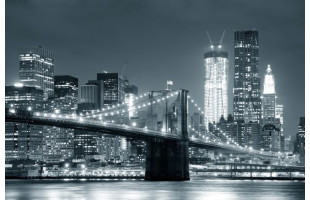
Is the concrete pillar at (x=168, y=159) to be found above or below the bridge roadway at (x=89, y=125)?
below

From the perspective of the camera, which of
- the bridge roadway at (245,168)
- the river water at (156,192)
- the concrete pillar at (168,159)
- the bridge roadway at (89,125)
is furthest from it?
the bridge roadway at (245,168)

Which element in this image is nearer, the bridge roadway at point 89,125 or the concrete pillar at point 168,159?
the bridge roadway at point 89,125

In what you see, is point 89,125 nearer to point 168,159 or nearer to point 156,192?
point 168,159

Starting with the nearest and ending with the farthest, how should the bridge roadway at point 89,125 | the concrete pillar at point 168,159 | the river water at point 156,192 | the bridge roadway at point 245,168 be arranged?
the river water at point 156,192 → the bridge roadway at point 89,125 → the concrete pillar at point 168,159 → the bridge roadway at point 245,168

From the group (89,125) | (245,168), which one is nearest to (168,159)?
(89,125)

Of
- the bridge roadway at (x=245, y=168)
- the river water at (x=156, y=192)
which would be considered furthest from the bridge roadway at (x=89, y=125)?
the bridge roadway at (x=245, y=168)

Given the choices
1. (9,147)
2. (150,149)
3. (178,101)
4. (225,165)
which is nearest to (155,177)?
(150,149)

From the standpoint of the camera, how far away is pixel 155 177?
6988cm

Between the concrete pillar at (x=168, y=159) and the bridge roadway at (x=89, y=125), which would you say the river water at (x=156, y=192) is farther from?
the concrete pillar at (x=168, y=159)

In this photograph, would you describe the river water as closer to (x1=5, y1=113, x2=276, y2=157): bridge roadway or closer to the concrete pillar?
(x1=5, y1=113, x2=276, y2=157): bridge roadway

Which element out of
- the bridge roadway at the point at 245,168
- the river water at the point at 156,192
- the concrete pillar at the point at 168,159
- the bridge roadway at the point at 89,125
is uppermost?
the bridge roadway at the point at 89,125

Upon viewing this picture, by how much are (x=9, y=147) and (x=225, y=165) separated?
62.9m

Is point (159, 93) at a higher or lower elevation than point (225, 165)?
higher
